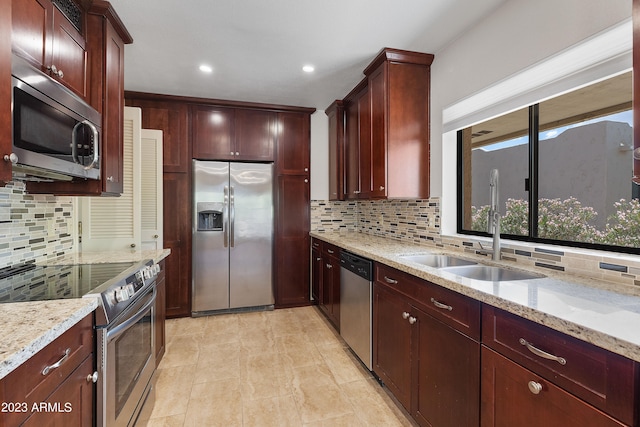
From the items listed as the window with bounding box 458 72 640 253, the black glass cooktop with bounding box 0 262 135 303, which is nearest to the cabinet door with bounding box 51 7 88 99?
the black glass cooktop with bounding box 0 262 135 303

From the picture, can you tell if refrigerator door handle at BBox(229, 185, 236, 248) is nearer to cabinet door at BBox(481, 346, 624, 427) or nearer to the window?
the window

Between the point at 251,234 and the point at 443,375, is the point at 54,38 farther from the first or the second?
the point at 443,375

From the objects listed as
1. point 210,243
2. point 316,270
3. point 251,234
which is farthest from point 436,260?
point 210,243

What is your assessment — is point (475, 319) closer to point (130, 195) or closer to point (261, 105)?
point (130, 195)

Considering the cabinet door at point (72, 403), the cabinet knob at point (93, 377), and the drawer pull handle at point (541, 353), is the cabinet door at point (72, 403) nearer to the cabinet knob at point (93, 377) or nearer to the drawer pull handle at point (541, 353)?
the cabinet knob at point (93, 377)

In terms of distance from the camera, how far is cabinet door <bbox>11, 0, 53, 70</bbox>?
123 centimetres

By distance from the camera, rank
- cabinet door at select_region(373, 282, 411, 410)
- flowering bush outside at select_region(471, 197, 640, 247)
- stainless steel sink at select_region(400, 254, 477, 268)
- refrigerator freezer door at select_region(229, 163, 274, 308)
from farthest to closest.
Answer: refrigerator freezer door at select_region(229, 163, 274, 308) < stainless steel sink at select_region(400, 254, 477, 268) < cabinet door at select_region(373, 282, 411, 410) < flowering bush outside at select_region(471, 197, 640, 247)

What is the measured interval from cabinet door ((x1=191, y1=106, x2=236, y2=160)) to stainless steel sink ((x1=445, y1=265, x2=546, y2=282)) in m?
2.74

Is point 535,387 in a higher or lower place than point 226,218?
lower

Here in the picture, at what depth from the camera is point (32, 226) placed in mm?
1839

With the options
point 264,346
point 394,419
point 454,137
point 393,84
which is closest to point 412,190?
point 454,137

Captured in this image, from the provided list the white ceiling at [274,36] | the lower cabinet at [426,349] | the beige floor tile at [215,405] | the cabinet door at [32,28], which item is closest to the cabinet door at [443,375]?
the lower cabinet at [426,349]

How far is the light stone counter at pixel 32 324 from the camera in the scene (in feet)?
2.40

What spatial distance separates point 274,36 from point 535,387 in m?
2.41
